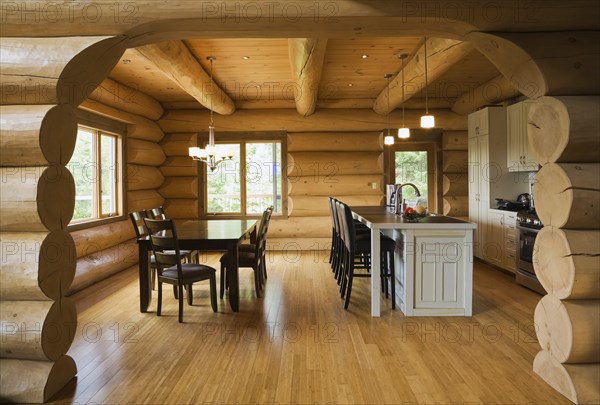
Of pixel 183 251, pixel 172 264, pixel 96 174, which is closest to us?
pixel 172 264

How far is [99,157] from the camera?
607 centimetres

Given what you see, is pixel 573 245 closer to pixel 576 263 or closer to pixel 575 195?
pixel 576 263

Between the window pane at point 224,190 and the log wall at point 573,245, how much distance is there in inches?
242

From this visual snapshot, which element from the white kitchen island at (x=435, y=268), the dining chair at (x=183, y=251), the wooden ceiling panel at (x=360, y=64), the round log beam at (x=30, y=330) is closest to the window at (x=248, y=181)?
the wooden ceiling panel at (x=360, y=64)

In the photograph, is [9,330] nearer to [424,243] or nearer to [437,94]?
[424,243]

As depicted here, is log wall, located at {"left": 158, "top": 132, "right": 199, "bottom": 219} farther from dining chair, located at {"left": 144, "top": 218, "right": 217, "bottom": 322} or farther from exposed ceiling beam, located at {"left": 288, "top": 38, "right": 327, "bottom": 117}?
dining chair, located at {"left": 144, "top": 218, "right": 217, "bottom": 322}

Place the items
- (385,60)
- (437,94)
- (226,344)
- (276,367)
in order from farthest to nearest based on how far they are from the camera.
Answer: (437,94) < (385,60) < (226,344) < (276,367)

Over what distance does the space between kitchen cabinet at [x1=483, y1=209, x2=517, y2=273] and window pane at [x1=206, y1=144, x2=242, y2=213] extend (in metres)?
4.63

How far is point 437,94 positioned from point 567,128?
512cm

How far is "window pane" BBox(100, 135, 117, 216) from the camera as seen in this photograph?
6305mm

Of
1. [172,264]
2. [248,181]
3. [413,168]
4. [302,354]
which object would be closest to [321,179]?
[248,181]

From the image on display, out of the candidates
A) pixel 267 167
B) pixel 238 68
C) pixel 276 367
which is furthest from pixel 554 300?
pixel 267 167

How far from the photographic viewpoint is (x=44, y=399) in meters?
2.52

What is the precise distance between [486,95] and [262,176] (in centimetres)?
433
